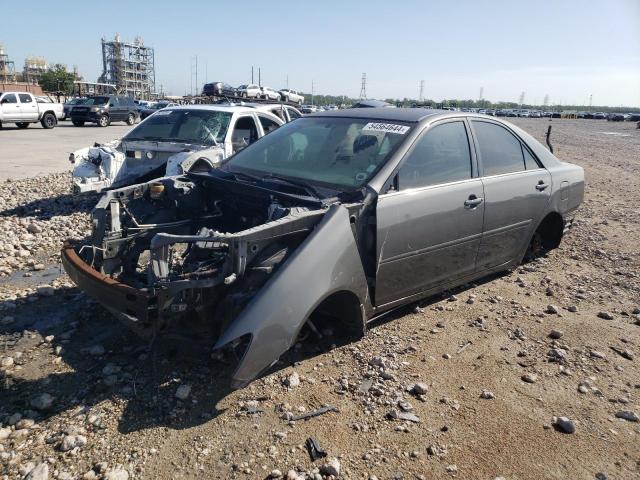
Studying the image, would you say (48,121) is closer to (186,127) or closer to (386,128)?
(186,127)

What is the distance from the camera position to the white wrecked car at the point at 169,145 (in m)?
7.27

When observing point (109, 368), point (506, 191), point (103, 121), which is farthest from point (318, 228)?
point (103, 121)

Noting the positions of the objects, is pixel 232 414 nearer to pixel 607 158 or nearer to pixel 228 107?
pixel 228 107

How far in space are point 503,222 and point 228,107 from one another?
17.2ft

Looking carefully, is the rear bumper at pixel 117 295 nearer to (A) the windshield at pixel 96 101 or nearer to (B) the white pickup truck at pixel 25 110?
(B) the white pickup truck at pixel 25 110

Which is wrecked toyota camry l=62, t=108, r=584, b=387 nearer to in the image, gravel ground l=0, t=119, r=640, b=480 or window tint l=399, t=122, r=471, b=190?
window tint l=399, t=122, r=471, b=190

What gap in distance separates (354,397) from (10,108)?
25491 mm

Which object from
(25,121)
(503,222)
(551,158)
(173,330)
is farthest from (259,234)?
(25,121)

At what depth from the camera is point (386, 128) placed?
4105mm

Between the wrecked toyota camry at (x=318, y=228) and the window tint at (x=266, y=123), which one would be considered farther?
the window tint at (x=266, y=123)

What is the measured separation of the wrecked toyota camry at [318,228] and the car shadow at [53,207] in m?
4.34

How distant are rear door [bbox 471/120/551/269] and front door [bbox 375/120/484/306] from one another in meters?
0.16

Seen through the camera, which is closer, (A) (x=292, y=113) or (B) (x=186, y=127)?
(B) (x=186, y=127)

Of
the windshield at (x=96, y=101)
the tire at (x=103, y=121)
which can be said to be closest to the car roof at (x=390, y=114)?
the tire at (x=103, y=121)
